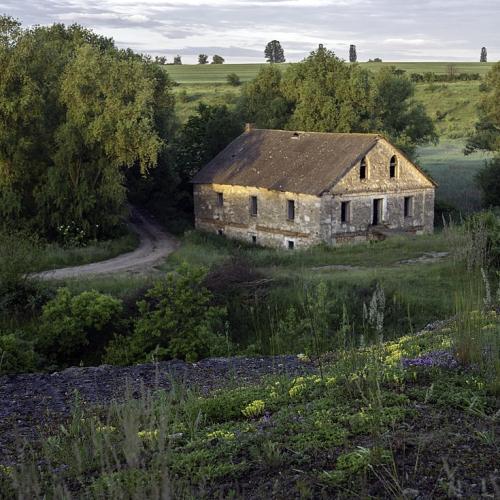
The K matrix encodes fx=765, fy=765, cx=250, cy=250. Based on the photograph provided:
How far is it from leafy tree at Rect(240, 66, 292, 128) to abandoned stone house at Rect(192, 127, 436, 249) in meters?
7.26

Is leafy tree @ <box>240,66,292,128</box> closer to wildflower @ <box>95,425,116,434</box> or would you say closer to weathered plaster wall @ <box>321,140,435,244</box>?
weathered plaster wall @ <box>321,140,435,244</box>

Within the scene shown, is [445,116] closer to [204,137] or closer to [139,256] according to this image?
[204,137]

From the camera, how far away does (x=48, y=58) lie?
3138 cm

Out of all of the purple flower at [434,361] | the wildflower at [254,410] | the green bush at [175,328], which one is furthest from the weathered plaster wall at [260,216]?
the wildflower at [254,410]

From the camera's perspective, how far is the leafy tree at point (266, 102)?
145 ft

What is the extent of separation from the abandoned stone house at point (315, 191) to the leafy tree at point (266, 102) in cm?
726

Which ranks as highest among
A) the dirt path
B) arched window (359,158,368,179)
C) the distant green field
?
the distant green field

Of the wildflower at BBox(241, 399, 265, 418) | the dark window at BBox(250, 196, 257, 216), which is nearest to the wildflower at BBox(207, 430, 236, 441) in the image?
the wildflower at BBox(241, 399, 265, 418)

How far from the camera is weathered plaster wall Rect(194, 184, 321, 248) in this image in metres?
31.8

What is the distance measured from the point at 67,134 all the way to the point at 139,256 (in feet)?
18.6

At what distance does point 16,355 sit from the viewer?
1402 cm

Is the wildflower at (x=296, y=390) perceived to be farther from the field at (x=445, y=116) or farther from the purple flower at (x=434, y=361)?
the field at (x=445, y=116)

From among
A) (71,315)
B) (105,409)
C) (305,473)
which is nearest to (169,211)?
(71,315)

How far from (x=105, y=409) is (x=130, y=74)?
23.8 m
